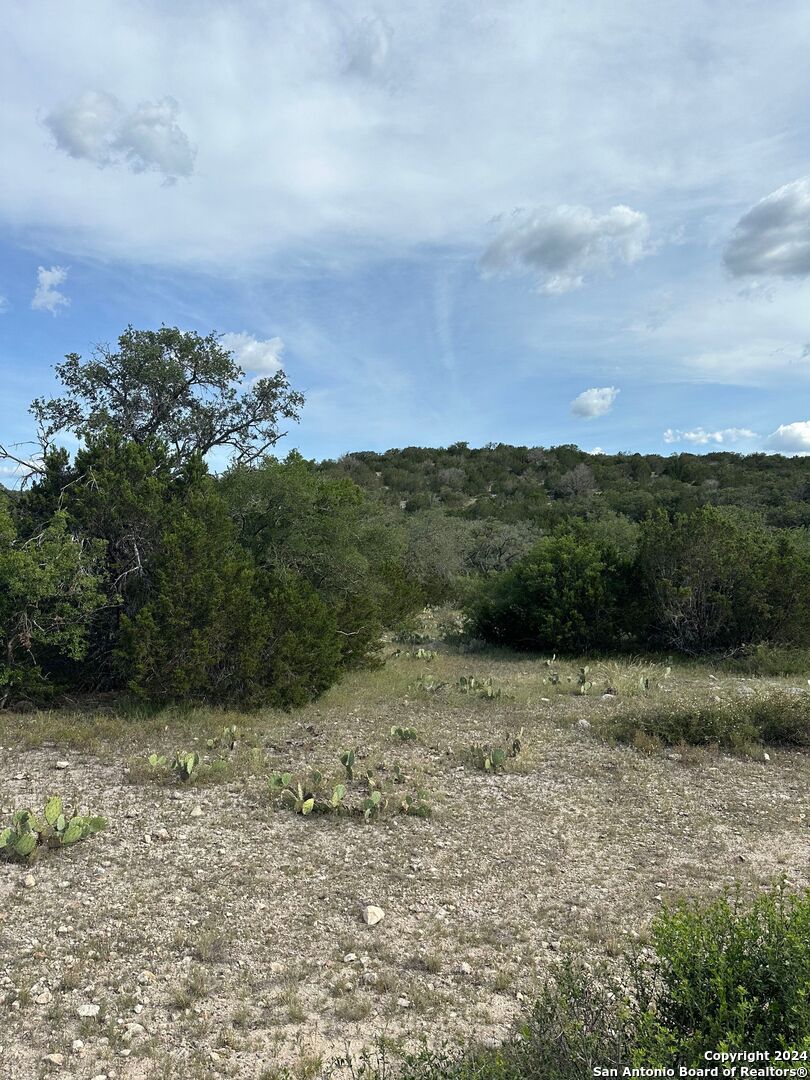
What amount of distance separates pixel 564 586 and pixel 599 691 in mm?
4229

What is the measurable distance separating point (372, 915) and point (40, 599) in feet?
21.9

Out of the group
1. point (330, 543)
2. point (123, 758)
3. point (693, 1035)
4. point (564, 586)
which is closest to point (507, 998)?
point (693, 1035)

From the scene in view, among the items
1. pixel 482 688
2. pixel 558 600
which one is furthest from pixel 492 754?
pixel 558 600

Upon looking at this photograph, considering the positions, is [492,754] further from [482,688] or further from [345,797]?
[482,688]

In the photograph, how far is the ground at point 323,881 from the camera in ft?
11.3

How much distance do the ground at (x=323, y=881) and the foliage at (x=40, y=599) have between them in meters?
0.80

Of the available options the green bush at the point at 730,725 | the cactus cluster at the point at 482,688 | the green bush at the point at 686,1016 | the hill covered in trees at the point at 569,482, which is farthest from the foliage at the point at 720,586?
the hill covered in trees at the point at 569,482

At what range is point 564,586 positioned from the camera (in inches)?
595

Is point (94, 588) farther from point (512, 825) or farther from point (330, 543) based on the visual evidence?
point (512, 825)

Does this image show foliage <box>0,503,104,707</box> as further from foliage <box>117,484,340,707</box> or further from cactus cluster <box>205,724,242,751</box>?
cactus cluster <box>205,724,242,751</box>

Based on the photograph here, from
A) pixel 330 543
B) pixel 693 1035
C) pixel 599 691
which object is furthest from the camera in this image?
pixel 330 543

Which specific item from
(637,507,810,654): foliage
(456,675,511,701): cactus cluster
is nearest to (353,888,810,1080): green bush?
(456,675,511,701): cactus cluster

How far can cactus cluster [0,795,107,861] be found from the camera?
16.9 feet

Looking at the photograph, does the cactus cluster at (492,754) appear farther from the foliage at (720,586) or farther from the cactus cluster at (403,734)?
the foliage at (720,586)
